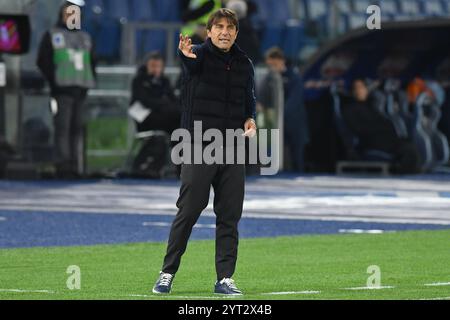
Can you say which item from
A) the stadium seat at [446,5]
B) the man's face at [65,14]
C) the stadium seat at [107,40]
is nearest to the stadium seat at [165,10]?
the stadium seat at [107,40]

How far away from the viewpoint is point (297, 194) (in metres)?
23.0

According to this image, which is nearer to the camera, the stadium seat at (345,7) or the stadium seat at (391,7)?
the stadium seat at (345,7)

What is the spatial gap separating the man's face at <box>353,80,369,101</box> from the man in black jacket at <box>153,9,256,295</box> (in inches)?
625

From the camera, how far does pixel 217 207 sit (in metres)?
11.6

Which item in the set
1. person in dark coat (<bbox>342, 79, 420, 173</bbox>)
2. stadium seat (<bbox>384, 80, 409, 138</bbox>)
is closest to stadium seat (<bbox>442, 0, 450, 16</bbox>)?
stadium seat (<bbox>384, 80, 409, 138</bbox>)

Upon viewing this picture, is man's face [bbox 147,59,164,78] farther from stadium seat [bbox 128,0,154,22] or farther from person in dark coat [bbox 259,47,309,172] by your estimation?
stadium seat [bbox 128,0,154,22]

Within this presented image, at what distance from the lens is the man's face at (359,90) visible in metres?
27.3

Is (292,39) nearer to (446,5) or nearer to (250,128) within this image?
(446,5)

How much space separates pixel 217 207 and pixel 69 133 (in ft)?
44.8

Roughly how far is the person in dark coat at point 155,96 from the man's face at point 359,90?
3.41 metres

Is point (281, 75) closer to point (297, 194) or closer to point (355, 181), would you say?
point (355, 181)

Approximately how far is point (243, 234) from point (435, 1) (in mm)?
23515

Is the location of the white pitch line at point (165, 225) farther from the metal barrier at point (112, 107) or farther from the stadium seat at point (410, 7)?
the stadium seat at point (410, 7)
